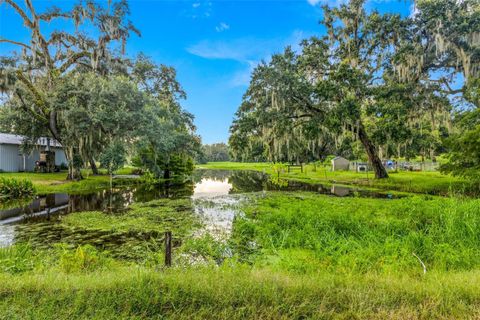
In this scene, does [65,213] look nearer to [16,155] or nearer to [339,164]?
[16,155]

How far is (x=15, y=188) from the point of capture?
13164 millimetres

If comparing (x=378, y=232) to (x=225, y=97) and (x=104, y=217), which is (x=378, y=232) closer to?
(x=104, y=217)

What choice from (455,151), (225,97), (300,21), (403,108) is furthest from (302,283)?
(225,97)

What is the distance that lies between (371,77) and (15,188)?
22.6 m

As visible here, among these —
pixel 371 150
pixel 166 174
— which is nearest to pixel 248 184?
pixel 166 174

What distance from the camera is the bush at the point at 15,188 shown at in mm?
12750

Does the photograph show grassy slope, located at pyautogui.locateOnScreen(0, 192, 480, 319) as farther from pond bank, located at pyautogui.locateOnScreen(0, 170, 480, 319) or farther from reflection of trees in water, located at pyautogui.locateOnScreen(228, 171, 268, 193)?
reflection of trees in water, located at pyautogui.locateOnScreen(228, 171, 268, 193)

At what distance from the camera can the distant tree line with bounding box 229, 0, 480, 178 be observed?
15719 millimetres

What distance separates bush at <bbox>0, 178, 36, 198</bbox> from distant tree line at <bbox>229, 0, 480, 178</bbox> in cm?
1192

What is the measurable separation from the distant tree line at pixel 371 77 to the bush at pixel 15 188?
39.1 feet

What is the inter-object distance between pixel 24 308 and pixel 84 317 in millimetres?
712

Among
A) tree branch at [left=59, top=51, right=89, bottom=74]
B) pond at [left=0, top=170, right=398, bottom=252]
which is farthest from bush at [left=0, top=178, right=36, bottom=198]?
tree branch at [left=59, top=51, right=89, bottom=74]

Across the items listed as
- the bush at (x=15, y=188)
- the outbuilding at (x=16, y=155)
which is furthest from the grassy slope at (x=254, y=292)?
the outbuilding at (x=16, y=155)

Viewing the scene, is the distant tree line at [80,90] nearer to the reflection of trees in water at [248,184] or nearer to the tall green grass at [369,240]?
the reflection of trees in water at [248,184]
